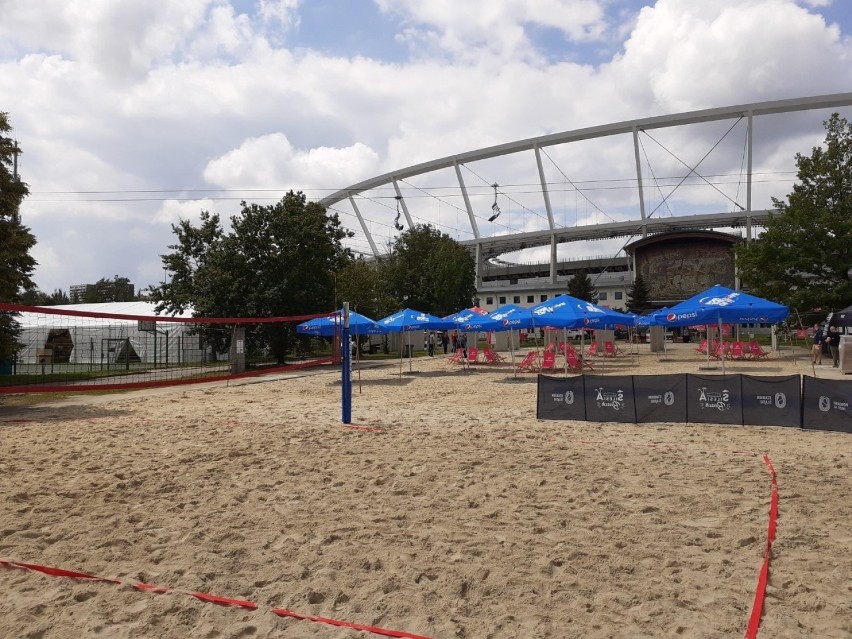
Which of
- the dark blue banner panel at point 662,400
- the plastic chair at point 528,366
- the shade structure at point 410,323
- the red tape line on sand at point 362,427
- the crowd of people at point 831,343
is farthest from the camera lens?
the plastic chair at point 528,366

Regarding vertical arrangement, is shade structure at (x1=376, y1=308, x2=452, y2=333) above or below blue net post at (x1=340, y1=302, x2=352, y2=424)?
above

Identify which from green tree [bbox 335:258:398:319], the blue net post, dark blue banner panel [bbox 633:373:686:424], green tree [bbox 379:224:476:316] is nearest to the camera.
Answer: dark blue banner panel [bbox 633:373:686:424]

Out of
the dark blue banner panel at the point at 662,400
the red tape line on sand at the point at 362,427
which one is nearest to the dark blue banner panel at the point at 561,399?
the dark blue banner panel at the point at 662,400

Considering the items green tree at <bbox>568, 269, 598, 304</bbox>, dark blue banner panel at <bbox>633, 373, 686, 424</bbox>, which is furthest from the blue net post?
green tree at <bbox>568, 269, 598, 304</bbox>

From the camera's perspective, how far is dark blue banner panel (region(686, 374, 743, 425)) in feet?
32.0

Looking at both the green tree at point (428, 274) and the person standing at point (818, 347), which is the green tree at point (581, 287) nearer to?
the green tree at point (428, 274)

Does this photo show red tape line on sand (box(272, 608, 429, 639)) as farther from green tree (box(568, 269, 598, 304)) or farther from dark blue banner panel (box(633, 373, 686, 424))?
green tree (box(568, 269, 598, 304))

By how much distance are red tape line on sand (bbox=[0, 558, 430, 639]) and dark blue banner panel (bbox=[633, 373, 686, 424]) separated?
7.79 metres

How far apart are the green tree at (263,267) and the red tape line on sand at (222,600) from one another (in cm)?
2151

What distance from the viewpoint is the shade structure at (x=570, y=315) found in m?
17.4

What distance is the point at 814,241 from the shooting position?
89.0ft

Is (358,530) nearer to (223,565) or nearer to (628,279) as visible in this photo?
(223,565)

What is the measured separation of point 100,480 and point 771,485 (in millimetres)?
6989

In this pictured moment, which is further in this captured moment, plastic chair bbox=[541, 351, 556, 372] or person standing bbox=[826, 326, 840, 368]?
plastic chair bbox=[541, 351, 556, 372]
